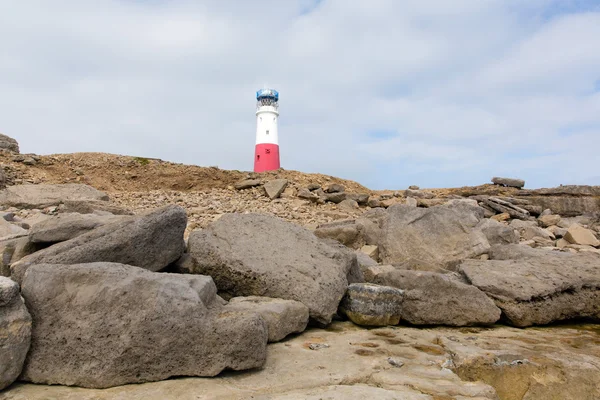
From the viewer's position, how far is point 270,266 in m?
4.43

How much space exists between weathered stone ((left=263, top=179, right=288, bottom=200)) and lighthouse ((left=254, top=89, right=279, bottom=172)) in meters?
11.7

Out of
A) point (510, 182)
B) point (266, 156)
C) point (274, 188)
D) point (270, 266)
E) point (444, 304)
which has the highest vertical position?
point (266, 156)

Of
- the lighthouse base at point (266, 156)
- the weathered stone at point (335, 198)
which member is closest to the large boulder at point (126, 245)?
the weathered stone at point (335, 198)

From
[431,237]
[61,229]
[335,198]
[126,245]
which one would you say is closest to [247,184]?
[335,198]

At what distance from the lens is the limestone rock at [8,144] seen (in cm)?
1820

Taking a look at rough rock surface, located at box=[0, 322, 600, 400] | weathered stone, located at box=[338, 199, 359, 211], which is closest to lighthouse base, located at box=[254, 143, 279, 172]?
weathered stone, located at box=[338, 199, 359, 211]

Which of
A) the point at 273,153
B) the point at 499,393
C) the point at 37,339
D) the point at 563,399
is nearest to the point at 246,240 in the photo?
the point at 37,339

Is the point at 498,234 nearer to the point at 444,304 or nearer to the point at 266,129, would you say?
the point at 444,304

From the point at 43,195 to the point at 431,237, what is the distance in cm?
910

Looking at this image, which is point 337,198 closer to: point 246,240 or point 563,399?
point 246,240

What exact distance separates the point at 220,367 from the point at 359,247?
201 inches

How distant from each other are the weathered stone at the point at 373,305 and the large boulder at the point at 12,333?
107 inches

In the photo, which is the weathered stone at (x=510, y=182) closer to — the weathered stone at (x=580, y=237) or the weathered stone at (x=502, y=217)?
the weathered stone at (x=502, y=217)

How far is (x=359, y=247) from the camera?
7965mm
